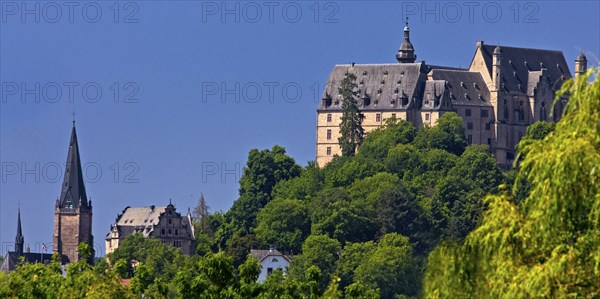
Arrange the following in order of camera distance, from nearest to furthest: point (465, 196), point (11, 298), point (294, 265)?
point (11, 298) → point (294, 265) → point (465, 196)

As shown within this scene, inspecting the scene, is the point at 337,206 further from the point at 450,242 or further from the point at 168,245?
the point at 450,242

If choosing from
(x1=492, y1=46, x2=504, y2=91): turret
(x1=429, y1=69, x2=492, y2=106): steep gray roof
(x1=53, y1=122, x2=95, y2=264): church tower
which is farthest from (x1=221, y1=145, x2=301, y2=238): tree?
(x1=53, y1=122, x2=95, y2=264): church tower

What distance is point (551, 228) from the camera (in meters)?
28.4

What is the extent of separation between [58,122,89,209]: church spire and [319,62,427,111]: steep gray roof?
91.1 ft

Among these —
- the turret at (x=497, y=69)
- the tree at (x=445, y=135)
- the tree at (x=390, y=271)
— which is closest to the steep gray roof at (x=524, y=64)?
the turret at (x=497, y=69)

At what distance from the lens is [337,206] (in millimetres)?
151000

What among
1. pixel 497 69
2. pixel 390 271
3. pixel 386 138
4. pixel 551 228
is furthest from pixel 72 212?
pixel 551 228

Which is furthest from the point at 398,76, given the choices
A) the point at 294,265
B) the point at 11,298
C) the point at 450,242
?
the point at 450,242

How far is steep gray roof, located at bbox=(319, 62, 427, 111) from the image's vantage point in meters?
161

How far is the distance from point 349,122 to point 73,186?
32.5 meters

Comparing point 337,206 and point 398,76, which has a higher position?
point 398,76

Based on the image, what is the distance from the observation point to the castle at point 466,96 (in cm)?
16081

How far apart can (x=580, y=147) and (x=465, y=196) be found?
405 feet

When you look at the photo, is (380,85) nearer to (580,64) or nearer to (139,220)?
(580,64)
